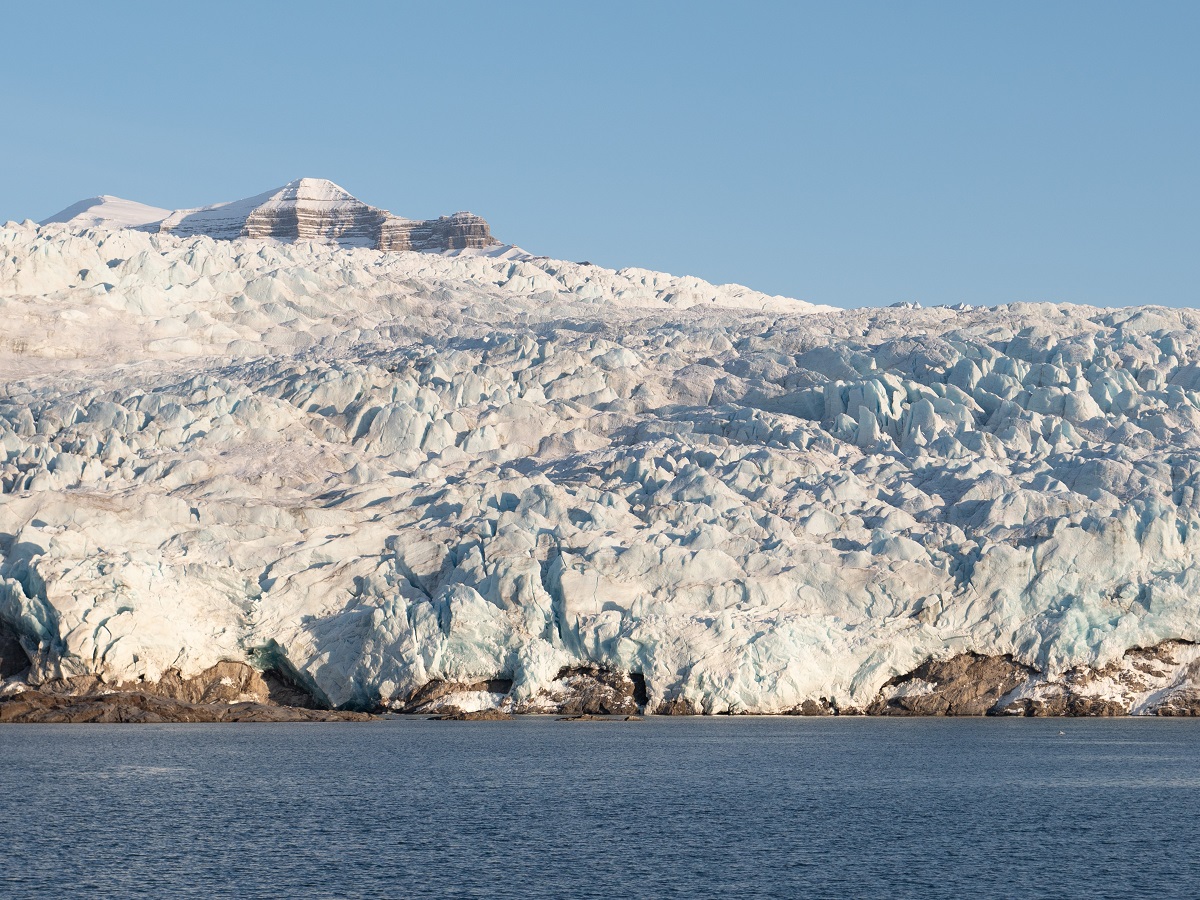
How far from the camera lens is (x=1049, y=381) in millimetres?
93938

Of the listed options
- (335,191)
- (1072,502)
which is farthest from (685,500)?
(335,191)

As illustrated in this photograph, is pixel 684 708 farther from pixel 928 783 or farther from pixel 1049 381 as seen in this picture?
pixel 1049 381

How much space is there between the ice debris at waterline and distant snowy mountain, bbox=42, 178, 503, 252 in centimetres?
6940

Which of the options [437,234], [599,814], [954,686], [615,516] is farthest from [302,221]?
[599,814]

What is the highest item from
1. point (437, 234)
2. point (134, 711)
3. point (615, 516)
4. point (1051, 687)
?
point (437, 234)

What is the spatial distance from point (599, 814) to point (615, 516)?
33489 millimetres

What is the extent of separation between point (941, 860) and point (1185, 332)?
72.8m

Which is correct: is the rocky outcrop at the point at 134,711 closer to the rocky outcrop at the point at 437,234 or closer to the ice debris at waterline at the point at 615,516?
the ice debris at waterline at the point at 615,516

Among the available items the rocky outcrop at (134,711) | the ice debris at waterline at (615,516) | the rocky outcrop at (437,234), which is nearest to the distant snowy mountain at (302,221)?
the rocky outcrop at (437,234)

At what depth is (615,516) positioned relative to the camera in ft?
258

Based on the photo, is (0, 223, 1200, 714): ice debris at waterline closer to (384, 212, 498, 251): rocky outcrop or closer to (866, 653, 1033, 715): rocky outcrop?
(866, 653, 1033, 715): rocky outcrop

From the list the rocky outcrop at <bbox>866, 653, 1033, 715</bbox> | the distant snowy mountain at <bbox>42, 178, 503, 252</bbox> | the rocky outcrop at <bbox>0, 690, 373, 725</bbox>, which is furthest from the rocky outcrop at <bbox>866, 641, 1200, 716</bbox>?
the distant snowy mountain at <bbox>42, 178, 503, 252</bbox>

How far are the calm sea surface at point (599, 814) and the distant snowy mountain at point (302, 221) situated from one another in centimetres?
11625

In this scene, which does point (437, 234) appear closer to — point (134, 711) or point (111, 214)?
point (111, 214)
